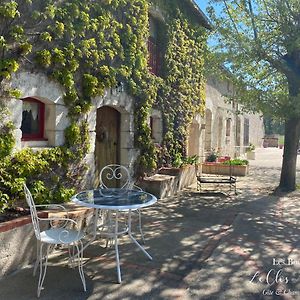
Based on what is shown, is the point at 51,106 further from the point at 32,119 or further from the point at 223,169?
the point at 223,169

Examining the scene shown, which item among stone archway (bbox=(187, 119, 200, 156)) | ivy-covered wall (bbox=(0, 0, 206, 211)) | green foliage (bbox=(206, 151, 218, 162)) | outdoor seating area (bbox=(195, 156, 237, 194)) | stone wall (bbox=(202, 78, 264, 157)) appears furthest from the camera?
stone wall (bbox=(202, 78, 264, 157))

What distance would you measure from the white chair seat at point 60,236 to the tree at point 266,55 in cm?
589

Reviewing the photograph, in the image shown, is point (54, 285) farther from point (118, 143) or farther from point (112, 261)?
point (118, 143)

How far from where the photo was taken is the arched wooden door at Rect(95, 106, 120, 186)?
22.2 feet

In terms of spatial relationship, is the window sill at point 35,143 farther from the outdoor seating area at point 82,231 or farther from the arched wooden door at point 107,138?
the arched wooden door at point 107,138

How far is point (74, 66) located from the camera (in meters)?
5.27

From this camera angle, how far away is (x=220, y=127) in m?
15.0

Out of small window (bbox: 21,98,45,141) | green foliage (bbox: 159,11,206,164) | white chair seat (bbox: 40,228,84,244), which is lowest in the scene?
white chair seat (bbox: 40,228,84,244)

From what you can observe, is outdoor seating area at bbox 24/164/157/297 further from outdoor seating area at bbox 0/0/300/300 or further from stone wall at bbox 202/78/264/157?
stone wall at bbox 202/78/264/157

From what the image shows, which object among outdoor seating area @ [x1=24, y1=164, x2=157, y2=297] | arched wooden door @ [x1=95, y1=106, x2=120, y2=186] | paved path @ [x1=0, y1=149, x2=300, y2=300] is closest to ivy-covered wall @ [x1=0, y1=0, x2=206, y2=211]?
arched wooden door @ [x1=95, y1=106, x2=120, y2=186]

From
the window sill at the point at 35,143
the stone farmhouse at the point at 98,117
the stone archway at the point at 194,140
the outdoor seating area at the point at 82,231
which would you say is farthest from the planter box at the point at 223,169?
the window sill at the point at 35,143

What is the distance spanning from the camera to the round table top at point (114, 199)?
346 cm

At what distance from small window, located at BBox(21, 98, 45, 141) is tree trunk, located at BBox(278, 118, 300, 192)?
6323mm

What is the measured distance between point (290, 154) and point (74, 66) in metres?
6.20
